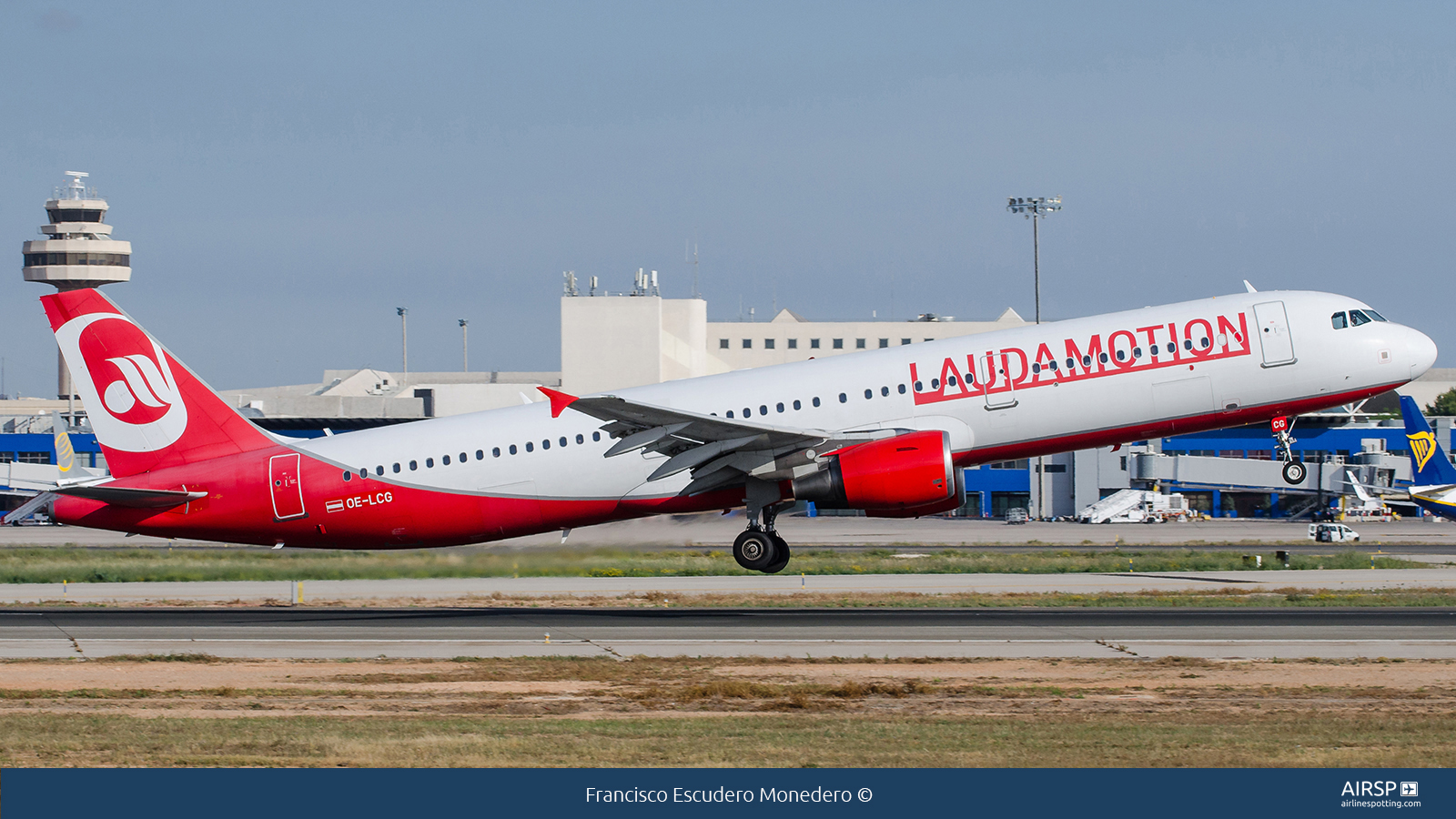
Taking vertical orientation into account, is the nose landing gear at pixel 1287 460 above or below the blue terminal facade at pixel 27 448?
below

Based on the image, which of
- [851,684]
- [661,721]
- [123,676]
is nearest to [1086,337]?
[851,684]

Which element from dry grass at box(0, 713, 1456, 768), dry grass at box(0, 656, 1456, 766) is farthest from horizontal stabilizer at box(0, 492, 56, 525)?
dry grass at box(0, 713, 1456, 768)

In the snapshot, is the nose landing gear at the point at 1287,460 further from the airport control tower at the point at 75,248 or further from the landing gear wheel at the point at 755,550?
the airport control tower at the point at 75,248

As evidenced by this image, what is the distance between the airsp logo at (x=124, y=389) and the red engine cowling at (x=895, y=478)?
15590mm

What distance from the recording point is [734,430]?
96.3 ft

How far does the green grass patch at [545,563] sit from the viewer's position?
37.3m

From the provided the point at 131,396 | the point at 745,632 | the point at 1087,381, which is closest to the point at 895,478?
the point at 1087,381

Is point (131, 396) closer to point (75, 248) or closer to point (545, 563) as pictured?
point (545, 563)

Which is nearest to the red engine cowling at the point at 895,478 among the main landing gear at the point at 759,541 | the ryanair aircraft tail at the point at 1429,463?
the main landing gear at the point at 759,541

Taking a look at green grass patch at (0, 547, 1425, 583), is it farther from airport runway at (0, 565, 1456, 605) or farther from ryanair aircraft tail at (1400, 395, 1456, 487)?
ryanair aircraft tail at (1400, 395, 1456, 487)

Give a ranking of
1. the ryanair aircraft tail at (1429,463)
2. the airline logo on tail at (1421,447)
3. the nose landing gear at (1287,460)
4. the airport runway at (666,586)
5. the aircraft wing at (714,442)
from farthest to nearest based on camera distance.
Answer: the ryanair aircraft tail at (1429,463) < the airline logo on tail at (1421,447) < the airport runway at (666,586) < the nose landing gear at (1287,460) < the aircraft wing at (714,442)

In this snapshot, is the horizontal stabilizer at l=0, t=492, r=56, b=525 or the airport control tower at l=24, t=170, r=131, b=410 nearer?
the horizontal stabilizer at l=0, t=492, r=56, b=525

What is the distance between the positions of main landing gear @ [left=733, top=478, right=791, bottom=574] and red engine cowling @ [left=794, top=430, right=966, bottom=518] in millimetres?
1398

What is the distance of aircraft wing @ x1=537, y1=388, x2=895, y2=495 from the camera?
29.1 metres
